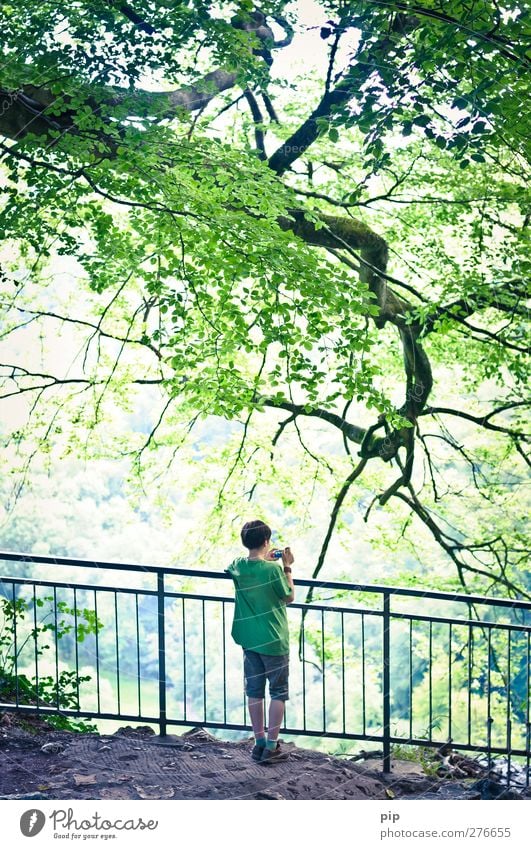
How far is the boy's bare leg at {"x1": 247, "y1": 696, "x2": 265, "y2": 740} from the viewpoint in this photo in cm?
231

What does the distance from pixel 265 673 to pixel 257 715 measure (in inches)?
6.4

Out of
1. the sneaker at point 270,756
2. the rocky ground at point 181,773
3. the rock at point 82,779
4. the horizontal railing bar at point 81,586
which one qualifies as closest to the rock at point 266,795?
the rocky ground at point 181,773

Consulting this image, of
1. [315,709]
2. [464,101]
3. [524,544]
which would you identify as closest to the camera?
[464,101]

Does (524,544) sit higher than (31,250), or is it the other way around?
(31,250)

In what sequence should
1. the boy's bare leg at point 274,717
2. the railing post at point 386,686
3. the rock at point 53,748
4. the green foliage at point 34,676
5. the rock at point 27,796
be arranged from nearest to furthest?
the rock at point 27,796, the boy's bare leg at point 274,717, the rock at point 53,748, the railing post at point 386,686, the green foliage at point 34,676

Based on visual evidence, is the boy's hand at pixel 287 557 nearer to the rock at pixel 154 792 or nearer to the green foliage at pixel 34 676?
the rock at pixel 154 792

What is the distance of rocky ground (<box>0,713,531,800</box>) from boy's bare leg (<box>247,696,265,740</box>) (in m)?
0.09

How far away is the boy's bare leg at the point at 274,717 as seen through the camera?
2291 millimetres

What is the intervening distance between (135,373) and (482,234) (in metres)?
1.79

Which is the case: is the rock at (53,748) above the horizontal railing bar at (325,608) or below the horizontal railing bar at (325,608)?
below

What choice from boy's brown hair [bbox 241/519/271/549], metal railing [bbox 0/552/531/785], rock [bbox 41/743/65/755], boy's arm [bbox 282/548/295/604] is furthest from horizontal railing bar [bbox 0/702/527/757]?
boy's brown hair [bbox 241/519/271/549]
